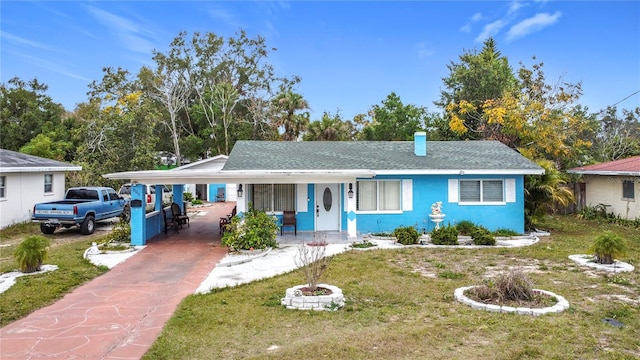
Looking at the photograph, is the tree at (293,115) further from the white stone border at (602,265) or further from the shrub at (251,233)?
the white stone border at (602,265)

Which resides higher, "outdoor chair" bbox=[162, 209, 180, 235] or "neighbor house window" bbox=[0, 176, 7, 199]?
"neighbor house window" bbox=[0, 176, 7, 199]

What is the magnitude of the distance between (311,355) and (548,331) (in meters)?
3.52

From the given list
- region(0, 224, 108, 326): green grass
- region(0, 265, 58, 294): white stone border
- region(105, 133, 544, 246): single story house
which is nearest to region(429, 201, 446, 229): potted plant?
region(105, 133, 544, 246): single story house

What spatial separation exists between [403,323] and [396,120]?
92.9ft

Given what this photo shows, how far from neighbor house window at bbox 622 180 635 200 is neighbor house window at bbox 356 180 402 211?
11.2 m

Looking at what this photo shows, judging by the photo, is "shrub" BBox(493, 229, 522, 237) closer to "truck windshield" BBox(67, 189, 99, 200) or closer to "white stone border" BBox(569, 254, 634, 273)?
"white stone border" BBox(569, 254, 634, 273)

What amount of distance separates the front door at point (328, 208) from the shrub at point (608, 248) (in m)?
8.65

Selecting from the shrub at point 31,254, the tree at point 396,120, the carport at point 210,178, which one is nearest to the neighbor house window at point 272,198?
the carport at point 210,178

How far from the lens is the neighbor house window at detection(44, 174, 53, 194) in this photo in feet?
68.4

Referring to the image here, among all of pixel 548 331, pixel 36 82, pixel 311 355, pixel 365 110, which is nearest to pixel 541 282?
pixel 548 331

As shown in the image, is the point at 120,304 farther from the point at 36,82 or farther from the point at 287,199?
the point at 36,82

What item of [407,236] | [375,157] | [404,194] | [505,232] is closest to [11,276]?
[407,236]

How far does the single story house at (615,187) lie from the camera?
1897cm

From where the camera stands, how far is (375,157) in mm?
17891
